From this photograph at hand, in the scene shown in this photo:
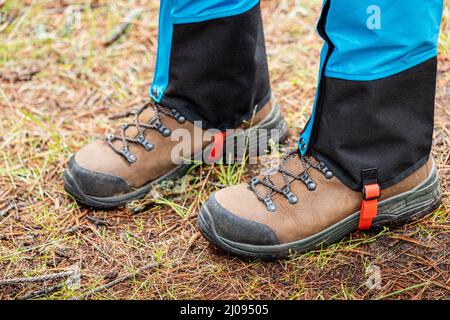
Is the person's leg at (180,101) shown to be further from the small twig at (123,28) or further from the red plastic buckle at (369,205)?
the small twig at (123,28)

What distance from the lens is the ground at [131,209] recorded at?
1.55 metres

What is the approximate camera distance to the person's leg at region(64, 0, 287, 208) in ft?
5.79

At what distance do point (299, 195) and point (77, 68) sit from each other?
1.53m

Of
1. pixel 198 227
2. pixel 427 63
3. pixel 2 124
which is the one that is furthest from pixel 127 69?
pixel 427 63

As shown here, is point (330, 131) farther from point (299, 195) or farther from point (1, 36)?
point (1, 36)

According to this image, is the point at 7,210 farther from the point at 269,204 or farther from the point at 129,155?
the point at 269,204

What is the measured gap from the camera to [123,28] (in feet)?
9.58

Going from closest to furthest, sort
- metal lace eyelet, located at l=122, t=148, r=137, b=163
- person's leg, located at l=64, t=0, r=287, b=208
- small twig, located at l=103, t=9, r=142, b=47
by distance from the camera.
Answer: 1. person's leg, located at l=64, t=0, r=287, b=208
2. metal lace eyelet, located at l=122, t=148, r=137, b=163
3. small twig, located at l=103, t=9, r=142, b=47

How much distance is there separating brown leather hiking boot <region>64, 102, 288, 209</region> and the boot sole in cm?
33

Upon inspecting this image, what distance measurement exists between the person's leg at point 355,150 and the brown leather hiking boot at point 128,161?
1.07ft

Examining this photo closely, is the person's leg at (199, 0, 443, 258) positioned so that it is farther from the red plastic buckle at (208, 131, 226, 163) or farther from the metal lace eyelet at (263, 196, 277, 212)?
the red plastic buckle at (208, 131, 226, 163)

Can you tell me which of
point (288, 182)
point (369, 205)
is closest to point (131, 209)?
point (288, 182)

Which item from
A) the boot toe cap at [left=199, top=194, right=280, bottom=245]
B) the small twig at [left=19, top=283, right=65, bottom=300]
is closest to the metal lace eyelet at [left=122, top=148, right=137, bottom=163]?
the boot toe cap at [left=199, top=194, right=280, bottom=245]

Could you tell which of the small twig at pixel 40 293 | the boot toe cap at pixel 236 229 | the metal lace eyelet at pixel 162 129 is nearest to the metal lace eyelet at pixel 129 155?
the metal lace eyelet at pixel 162 129
